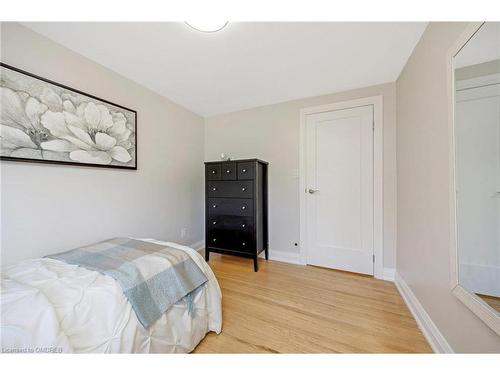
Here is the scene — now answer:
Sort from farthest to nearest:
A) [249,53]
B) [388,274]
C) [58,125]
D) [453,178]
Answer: [388,274] < [249,53] < [58,125] < [453,178]

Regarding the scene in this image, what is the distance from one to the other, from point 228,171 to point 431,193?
183 centimetres

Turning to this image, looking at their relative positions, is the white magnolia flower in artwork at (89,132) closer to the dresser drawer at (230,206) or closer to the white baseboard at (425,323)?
the dresser drawer at (230,206)

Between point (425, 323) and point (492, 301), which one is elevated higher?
point (492, 301)

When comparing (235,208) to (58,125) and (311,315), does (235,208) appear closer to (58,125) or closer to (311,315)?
(311,315)

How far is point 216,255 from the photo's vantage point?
2744 mm

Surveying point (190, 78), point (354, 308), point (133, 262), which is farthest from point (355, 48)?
point (133, 262)

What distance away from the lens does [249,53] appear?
1596mm

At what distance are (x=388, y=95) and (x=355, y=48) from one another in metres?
0.84

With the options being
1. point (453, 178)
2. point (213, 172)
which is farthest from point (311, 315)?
point (213, 172)
